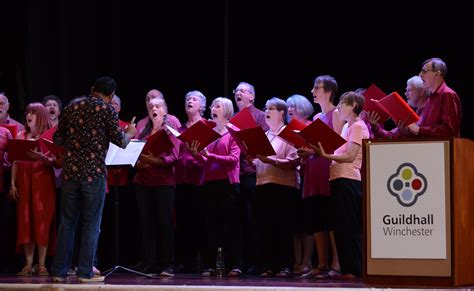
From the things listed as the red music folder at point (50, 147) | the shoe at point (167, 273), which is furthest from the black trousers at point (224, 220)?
the red music folder at point (50, 147)

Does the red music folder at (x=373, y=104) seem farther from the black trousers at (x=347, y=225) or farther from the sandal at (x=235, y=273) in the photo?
the sandal at (x=235, y=273)

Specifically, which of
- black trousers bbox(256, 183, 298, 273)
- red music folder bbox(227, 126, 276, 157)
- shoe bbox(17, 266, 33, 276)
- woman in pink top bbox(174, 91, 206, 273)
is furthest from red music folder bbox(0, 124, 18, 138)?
black trousers bbox(256, 183, 298, 273)

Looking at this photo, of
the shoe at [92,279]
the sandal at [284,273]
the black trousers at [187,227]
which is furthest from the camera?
the black trousers at [187,227]

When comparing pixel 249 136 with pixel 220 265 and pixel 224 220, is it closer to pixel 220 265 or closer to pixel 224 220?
pixel 224 220

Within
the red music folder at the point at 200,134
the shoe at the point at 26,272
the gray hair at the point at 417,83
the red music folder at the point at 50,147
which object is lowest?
the shoe at the point at 26,272

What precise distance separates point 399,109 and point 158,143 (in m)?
1.82

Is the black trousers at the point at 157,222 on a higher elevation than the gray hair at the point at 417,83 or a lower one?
lower

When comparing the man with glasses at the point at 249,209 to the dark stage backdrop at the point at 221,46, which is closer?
the man with glasses at the point at 249,209

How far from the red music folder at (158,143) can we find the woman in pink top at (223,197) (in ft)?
1.20

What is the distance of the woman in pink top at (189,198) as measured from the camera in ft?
22.6

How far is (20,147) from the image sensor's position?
666 cm

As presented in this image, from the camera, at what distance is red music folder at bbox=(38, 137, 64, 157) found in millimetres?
6531

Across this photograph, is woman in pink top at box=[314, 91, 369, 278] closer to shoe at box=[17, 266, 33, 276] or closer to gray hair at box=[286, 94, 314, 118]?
gray hair at box=[286, 94, 314, 118]

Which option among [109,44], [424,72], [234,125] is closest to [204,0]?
[109,44]
